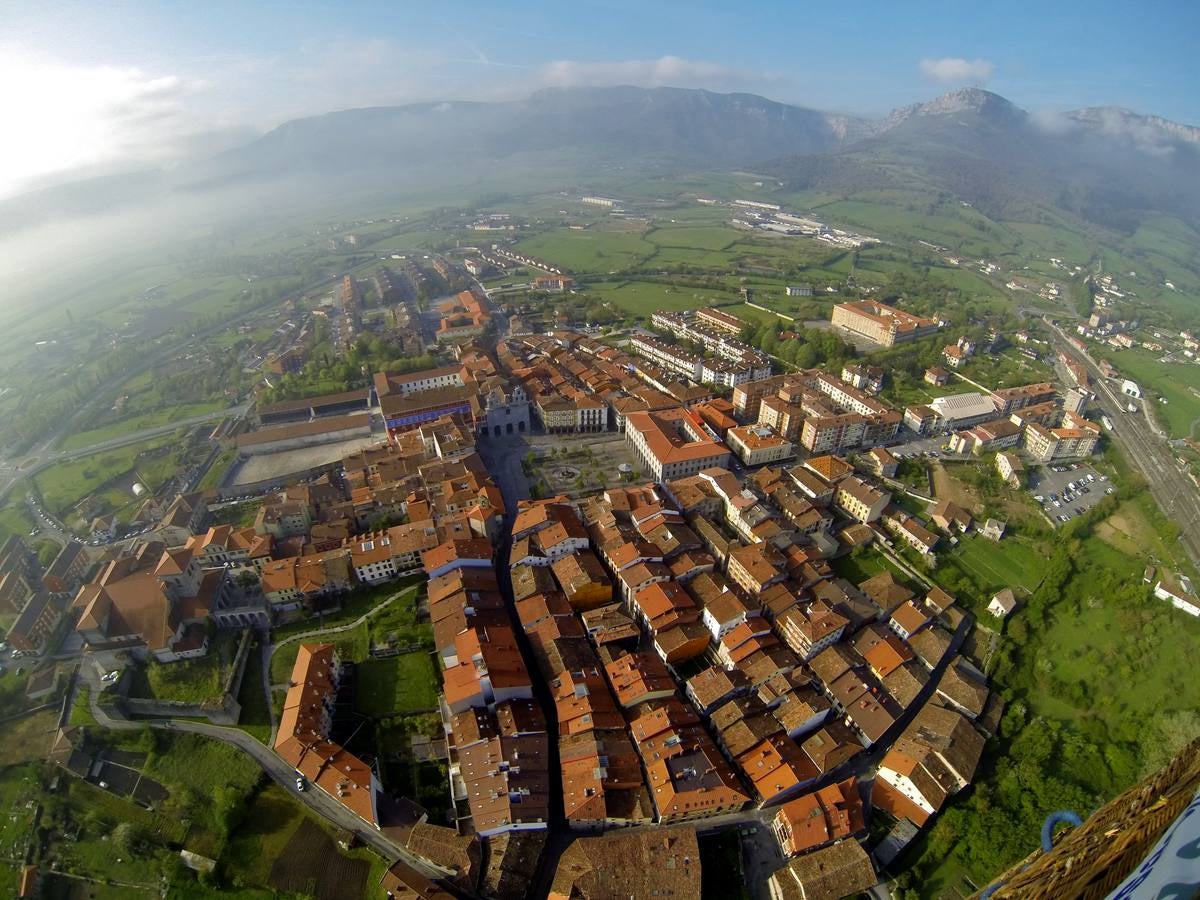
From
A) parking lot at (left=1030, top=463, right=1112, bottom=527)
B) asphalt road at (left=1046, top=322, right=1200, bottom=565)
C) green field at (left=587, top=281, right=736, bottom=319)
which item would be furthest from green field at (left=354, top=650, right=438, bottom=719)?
green field at (left=587, top=281, right=736, bottom=319)

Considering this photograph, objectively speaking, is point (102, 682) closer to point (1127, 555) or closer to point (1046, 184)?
point (1127, 555)

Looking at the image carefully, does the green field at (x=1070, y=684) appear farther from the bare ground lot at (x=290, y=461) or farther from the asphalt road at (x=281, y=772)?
the bare ground lot at (x=290, y=461)

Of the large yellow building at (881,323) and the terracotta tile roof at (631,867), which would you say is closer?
the terracotta tile roof at (631,867)

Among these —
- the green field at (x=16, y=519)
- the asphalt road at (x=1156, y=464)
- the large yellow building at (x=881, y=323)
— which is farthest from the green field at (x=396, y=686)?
the large yellow building at (x=881, y=323)

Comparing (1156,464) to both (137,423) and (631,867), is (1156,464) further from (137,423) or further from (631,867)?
(137,423)

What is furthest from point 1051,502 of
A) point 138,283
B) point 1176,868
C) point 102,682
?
point 138,283

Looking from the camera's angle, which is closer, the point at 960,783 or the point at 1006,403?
the point at 960,783
